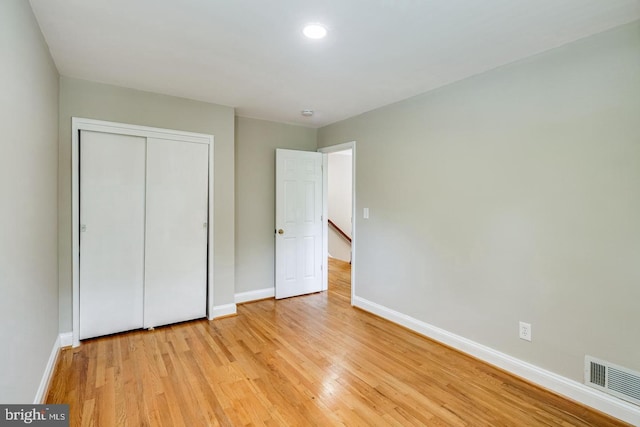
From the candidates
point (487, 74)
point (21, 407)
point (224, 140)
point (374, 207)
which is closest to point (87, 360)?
point (21, 407)

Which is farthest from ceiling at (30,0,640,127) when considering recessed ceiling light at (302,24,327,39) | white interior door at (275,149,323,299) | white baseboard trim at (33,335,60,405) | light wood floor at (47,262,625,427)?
light wood floor at (47,262,625,427)

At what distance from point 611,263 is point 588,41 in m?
1.45

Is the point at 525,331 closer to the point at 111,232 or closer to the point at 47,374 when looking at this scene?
the point at 47,374

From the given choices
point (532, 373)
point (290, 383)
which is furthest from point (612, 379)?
point (290, 383)

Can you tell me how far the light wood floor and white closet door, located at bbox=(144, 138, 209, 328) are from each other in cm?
25

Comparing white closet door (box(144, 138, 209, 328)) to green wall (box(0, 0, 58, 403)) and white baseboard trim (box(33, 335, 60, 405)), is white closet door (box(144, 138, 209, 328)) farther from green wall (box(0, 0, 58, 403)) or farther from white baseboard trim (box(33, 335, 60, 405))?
green wall (box(0, 0, 58, 403))

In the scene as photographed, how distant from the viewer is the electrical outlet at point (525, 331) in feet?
7.48

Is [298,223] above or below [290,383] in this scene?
above

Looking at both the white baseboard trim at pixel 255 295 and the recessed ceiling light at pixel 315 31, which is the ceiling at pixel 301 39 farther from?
the white baseboard trim at pixel 255 295

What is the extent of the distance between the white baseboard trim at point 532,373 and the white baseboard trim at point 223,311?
5.96ft

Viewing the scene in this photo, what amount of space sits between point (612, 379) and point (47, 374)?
374 centimetres

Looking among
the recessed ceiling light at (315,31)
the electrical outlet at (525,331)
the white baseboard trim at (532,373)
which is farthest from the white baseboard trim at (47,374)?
the electrical outlet at (525,331)

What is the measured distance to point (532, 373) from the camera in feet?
7.34

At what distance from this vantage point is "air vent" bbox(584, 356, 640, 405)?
1.81 m
